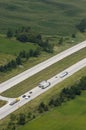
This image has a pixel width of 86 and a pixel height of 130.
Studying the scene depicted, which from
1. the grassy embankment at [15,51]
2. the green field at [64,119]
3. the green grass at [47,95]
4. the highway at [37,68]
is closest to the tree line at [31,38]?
the grassy embankment at [15,51]

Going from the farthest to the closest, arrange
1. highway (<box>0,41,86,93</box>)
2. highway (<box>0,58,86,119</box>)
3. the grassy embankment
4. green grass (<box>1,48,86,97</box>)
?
the grassy embankment, highway (<box>0,41,86,93</box>), green grass (<box>1,48,86,97</box>), highway (<box>0,58,86,119</box>)

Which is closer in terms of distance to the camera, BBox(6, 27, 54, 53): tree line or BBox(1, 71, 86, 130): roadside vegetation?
BBox(1, 71, 86, 130): roadside vegetation

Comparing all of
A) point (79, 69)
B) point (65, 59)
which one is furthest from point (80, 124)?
point (65, 59)

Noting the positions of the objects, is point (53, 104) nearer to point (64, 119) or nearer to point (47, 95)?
point (47, 95)

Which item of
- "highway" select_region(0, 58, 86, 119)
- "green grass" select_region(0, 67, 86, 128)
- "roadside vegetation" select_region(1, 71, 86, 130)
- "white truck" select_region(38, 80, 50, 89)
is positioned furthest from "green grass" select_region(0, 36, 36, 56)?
"roadside vegetation" select_region(1, 71, 86, 130)

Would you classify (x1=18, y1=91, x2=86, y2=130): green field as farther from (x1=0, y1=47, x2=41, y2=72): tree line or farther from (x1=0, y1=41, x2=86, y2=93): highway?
(x1=0, y1=47, x2=41, y2=72): tree line

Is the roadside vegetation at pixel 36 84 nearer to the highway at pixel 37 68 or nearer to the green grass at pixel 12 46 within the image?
the green grass at pixel 12 46
